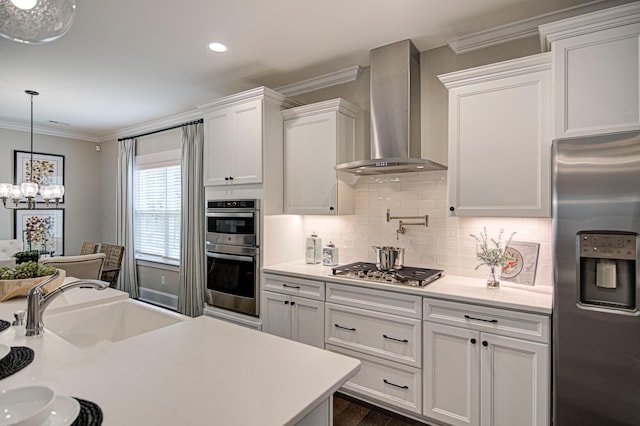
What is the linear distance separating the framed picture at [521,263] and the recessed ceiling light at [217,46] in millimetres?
2654

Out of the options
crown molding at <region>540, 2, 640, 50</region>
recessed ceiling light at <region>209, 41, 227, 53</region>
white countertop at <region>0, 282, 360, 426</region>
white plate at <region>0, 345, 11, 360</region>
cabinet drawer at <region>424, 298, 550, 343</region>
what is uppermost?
recessed ceiling light at <region>209, 41, 227, 53</region>

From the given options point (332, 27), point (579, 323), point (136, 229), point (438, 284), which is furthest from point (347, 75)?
point (136, 229)

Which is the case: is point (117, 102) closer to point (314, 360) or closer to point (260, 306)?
point (260, 306)

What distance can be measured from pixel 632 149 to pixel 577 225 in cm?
43

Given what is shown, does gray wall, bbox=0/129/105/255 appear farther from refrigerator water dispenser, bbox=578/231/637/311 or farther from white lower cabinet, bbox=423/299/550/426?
refrigerator water dispenser, bbox=578/231/637/311

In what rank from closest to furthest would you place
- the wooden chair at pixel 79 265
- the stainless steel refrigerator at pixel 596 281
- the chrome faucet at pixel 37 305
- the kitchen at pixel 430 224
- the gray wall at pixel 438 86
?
the chrome faucet at pixel 37 305 < the stainless steel refrigerator at pixel 596 281 < the kitchen at pixel 430 224 < the gray wall at pixel 438 86 < the wooden chair at pixel 79 265

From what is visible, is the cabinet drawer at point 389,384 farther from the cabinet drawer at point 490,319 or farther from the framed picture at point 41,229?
the framed picture at point 41,229

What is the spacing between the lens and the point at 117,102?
4355 mm

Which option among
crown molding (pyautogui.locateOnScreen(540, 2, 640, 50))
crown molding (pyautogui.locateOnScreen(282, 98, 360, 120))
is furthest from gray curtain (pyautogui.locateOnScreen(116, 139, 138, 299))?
crown molding (pyautogui.locateOnScreen(540, 2, 640, 50))

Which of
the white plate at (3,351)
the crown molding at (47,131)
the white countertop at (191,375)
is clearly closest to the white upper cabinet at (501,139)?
the white countertop at (191,375)

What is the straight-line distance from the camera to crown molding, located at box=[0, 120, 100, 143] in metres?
5.17

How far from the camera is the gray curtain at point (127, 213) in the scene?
554 cm

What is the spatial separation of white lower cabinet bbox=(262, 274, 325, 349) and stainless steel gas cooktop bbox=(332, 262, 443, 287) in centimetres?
25

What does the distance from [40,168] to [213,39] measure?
4504 millimetres
